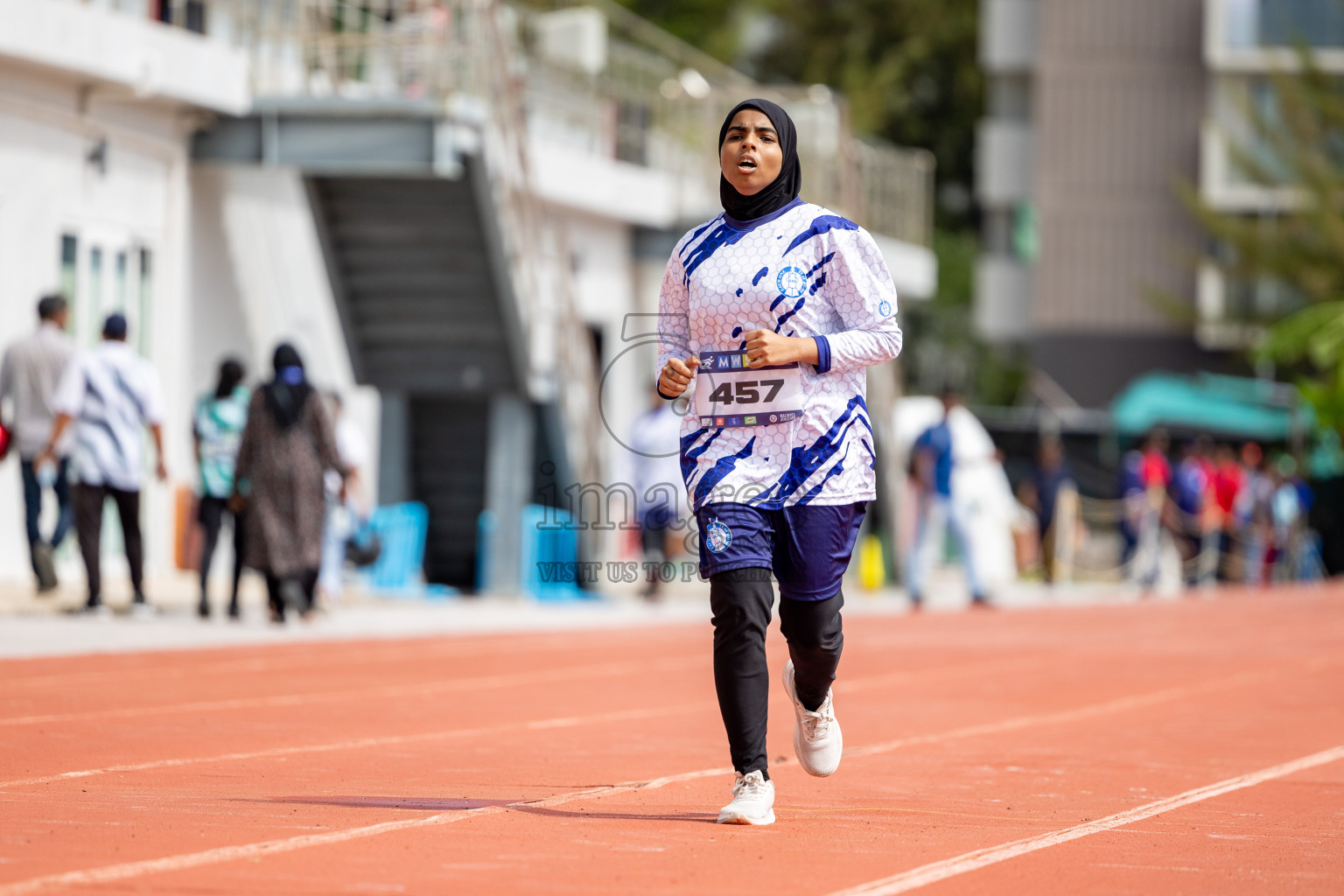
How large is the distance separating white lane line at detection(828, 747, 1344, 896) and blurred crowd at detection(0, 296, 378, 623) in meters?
7.87

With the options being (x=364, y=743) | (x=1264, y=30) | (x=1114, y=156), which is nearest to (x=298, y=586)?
(x=364, y=743)

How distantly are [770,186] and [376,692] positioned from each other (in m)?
5.08

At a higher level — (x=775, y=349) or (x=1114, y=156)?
(x=1114, y=156)

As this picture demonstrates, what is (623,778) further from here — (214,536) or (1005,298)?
(1005,298)

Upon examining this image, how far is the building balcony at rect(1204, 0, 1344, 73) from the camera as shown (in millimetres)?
50188

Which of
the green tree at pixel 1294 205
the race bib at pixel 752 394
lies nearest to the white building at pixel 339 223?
the race bib at pixel 752 394

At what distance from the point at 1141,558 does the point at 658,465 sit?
12308 mm

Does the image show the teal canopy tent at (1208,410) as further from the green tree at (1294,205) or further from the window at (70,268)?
the window at (70,268)

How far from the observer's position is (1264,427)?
Answer: 41.6 meters

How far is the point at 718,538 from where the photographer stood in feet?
20.6

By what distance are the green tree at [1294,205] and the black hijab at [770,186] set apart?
40.6 meters

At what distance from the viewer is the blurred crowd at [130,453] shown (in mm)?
14453

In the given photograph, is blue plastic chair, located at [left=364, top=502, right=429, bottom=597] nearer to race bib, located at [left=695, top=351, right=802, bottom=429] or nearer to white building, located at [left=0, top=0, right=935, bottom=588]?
white building, located at [left=0, top=0, right=935, bottom=588]

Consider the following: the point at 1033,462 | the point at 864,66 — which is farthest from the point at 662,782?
the point at 864,66
